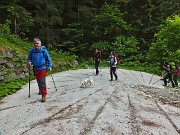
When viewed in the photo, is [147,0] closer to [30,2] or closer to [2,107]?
[30,2]

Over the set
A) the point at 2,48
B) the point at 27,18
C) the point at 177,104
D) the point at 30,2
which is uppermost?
the point at 30,2

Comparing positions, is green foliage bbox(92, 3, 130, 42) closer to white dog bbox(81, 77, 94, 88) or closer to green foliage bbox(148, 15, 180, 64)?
green foliage bbox(148, 15, 180, 64)

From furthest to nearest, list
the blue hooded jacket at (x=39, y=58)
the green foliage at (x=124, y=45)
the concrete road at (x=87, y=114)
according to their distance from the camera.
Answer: the green foliage at (x=124, y=45) < the blue hooded jacket at (x=39, y=58) < the concrete road at (x=87, y=114)

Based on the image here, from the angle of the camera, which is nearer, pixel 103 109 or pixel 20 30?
pixel 103 109

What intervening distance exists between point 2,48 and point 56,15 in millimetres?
16182

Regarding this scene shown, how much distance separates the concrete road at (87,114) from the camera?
7.00 metres

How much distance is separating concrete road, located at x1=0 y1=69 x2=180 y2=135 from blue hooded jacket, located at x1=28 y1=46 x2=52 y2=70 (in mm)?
1210

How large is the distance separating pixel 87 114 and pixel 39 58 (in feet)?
8.64

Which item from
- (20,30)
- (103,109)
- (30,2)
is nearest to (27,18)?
(20,30)

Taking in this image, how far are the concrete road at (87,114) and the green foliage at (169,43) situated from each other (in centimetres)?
1312

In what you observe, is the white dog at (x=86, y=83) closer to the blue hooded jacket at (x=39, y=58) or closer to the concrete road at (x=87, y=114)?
the concrete road at (x=87, y=114)

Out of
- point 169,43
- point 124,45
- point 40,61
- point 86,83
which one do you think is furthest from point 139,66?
point 40,61

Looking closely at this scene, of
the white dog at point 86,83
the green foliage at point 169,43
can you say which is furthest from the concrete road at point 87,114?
the green foliage at point 169,43

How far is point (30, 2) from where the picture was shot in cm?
2756
